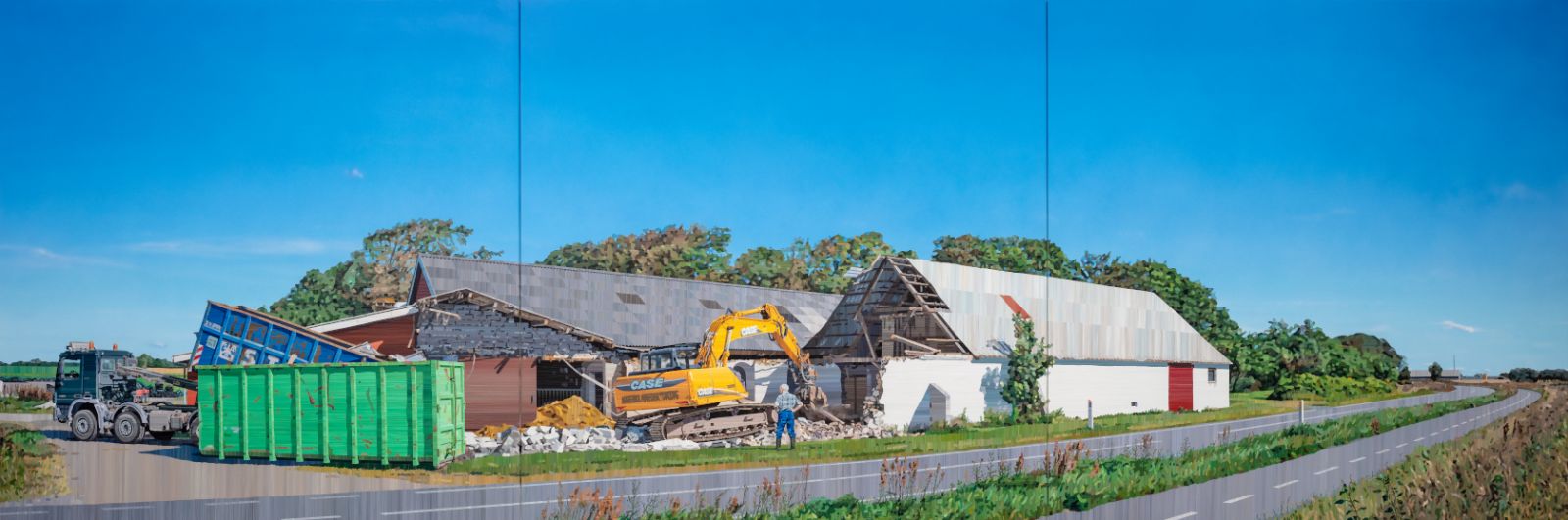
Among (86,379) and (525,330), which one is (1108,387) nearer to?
(525,330)

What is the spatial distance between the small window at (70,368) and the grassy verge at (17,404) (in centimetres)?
122

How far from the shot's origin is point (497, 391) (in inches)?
1431

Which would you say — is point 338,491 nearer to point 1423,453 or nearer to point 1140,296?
point 1423,453

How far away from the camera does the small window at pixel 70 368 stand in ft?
109

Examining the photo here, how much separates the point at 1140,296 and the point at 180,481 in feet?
153

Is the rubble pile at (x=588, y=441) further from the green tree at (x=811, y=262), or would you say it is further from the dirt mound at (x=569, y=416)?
the green tree at (x=811, y=262)

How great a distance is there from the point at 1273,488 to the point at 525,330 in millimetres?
24050

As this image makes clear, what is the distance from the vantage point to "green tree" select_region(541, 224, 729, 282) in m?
72.6

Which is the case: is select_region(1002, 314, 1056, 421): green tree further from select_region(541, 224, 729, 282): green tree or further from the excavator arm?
select_region(541, 224, 729, 282): green tree

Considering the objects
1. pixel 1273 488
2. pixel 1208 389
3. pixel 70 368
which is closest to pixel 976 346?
pixel 1208 389

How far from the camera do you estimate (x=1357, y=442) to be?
3102cm

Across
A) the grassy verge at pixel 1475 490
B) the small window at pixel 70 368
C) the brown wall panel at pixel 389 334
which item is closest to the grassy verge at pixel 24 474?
the small window at pixel 70 368

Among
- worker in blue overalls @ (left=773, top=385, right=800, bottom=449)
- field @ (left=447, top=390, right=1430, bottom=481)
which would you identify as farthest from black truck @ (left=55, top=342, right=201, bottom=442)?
worker in blue overalls @ (left=773, top=385, right=800, bottom=449)

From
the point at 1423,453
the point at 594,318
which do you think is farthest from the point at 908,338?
the point at 1423,453
